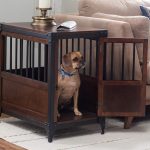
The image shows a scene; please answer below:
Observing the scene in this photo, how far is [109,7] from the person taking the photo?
3.55 m

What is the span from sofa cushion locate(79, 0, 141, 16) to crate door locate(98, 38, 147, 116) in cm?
61

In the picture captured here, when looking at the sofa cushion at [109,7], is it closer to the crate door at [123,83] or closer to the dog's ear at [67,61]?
the crate door at [123,83]

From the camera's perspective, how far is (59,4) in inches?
170

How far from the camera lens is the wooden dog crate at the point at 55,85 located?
2699 mm

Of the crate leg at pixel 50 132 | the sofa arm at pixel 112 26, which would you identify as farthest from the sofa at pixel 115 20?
the crate leg at pixel 50 132

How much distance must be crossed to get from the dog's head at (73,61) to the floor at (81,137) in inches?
17.2

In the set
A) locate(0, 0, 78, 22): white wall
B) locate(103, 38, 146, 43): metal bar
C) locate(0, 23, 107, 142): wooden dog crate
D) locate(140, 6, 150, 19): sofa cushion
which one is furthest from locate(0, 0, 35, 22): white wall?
locate(103, 38, 146, 43): metal bar

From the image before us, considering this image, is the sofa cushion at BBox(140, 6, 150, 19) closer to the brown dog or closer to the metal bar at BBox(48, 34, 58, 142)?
the brown dog

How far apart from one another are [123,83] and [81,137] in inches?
16.6

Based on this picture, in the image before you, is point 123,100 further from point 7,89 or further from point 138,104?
point 7,89

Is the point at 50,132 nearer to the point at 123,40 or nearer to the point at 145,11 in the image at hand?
the point at 123,40

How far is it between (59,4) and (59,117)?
174cm

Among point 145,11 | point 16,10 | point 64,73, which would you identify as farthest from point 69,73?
point 16,10

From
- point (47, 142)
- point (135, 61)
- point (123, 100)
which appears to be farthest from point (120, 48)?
point (47, 142)
